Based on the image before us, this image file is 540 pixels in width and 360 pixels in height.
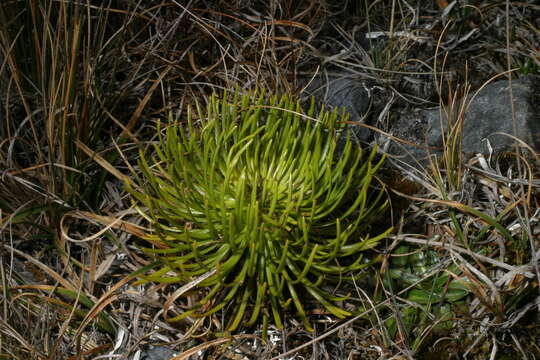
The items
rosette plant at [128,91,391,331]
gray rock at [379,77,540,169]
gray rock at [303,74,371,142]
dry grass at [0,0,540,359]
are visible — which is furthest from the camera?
gray rock at [303,74,371,142]

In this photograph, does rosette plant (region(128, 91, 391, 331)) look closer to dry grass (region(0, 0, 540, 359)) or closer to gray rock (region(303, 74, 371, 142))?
dry grass (region(0, 0, 540, 359))

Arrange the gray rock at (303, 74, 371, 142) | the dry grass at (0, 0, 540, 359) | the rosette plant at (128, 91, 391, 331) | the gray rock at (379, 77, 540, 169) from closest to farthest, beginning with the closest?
1. the rosette plant at (128, 91, 391, 331)
2. the dry grass at (0, 0, 540, 359)
3. the gray rock at (379, 77, 540, 169)
4. the gray rock at (303, 74, 371, 142)

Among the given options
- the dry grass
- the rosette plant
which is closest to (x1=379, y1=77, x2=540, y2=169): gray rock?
the dry grass

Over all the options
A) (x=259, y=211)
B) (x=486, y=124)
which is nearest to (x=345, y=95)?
(x=486, y=124)

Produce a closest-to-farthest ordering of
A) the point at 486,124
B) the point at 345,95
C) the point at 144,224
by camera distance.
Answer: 1. the point at 144,224
2. the point at 486,124
3. the point at 345,95

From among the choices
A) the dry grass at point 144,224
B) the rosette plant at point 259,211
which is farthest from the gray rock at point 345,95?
the rosette plant at point 259,211

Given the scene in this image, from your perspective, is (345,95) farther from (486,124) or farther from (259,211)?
(259,211)

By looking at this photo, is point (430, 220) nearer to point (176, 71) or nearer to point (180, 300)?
point (180, 300)

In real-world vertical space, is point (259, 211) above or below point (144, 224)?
above
